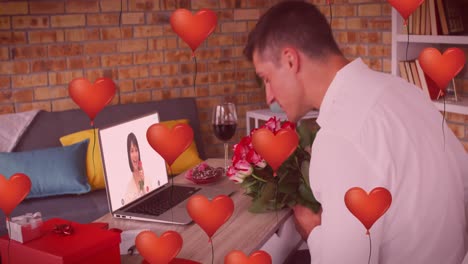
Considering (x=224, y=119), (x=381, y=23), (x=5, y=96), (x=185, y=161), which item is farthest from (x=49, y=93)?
(x=381, y=23)

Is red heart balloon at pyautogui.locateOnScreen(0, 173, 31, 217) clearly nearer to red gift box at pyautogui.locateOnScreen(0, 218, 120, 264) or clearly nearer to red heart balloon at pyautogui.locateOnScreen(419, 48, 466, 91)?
red gift box at pyautogui.locateOnScreen(0, 218, 120, 264)

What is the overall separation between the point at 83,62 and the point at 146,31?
473mm

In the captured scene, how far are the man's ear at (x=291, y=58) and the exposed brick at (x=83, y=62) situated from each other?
2.49m

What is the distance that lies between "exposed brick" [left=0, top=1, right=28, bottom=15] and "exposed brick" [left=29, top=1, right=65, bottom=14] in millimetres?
35

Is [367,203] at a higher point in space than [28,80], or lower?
lower

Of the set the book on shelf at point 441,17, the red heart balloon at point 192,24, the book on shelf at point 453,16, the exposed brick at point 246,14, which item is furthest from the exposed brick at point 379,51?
the red heart balloon at point 192,24

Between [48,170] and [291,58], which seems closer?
[291,58]

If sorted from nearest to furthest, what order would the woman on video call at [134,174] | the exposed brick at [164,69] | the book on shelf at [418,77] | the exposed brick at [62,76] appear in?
the woman on video call at [134,174], the book on shelf at [418,77], the exposed brick at [62,76], the exposed brick at [164,69]

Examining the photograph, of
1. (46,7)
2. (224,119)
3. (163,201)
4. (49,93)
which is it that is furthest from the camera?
(49,93)

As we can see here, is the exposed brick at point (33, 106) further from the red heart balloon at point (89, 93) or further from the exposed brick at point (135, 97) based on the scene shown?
the red heart balloon at point (89, 93)

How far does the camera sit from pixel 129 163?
1968mm

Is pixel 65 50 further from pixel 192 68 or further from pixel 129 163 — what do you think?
pixel 129 163

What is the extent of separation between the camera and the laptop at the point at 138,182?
1.84 m

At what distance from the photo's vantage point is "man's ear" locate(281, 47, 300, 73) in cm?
154
